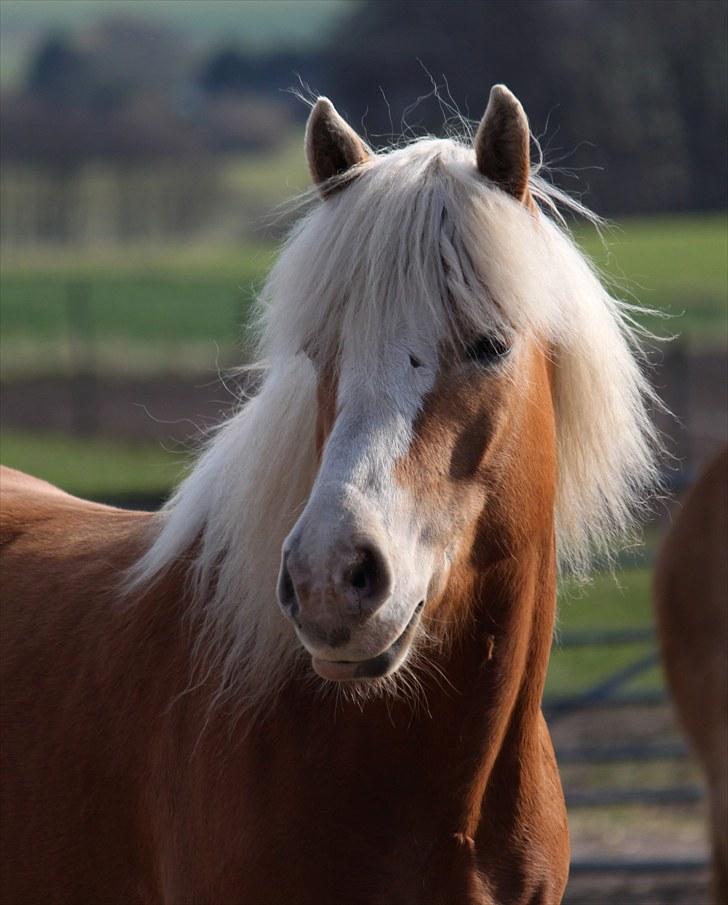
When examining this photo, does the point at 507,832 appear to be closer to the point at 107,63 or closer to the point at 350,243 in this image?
the point at 350,243

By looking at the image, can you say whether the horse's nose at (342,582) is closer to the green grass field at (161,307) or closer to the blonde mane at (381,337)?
the blonde mane at (381,337)

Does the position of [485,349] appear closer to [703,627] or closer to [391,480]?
[391,480]

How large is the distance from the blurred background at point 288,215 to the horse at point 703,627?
0.85m

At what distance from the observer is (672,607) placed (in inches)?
164

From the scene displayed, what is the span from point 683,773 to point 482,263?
5017 millimetres

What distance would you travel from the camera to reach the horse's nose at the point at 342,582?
67.2 inches

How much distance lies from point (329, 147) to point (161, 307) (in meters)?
22.0

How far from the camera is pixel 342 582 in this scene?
67.2 inches

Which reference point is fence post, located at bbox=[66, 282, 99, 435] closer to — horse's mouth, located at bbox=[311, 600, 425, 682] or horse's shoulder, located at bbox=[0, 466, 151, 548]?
horse's shoulder, located at bbox=[0, 466, 151, 548]

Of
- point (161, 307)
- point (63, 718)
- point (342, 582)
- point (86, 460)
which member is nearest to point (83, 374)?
point (86, 460)

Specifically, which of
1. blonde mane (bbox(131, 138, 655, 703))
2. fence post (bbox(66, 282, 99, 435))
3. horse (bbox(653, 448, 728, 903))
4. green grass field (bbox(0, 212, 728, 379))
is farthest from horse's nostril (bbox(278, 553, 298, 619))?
fence post (bbox(66, 282, 99, 435))

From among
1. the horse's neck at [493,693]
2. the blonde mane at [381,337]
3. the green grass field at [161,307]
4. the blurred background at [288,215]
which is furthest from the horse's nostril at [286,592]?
the green grass field at [161,307]

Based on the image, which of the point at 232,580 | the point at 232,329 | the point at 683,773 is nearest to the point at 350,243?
the point at 232,580

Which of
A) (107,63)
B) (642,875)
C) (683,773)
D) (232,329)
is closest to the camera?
(642,875)
